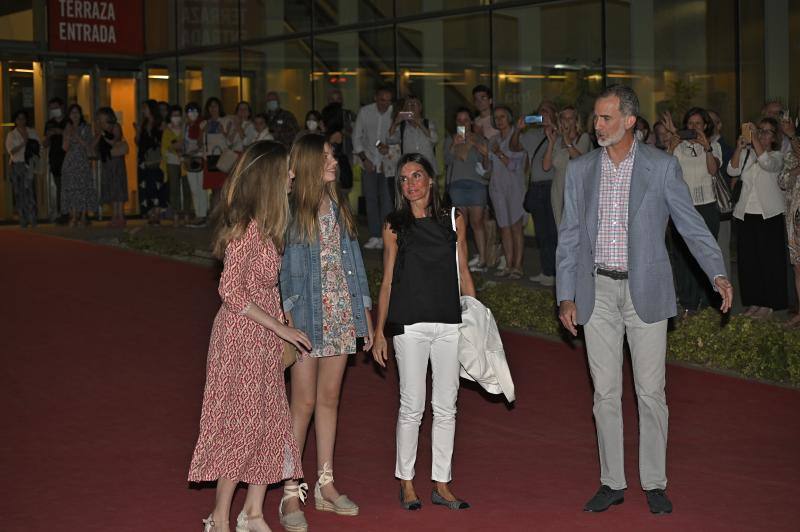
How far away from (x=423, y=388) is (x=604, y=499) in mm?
1024

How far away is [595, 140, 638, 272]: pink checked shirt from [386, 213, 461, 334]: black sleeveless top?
0.73 m

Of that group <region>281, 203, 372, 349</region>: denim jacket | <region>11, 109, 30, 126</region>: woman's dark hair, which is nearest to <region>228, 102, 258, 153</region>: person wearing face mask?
<region>11, 109, 30, 126</region>: woman's dark hair

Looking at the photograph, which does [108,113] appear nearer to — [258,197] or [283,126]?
[283,126]

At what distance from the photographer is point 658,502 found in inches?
251

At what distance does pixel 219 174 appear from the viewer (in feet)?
70.2

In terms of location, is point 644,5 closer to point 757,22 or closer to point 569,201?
point 757,22

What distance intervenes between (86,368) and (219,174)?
11181 mm

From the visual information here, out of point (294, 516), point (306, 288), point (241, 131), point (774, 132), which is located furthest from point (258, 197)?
point (241, 131)

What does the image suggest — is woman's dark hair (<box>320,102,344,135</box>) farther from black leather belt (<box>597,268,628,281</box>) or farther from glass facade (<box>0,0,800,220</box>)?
black leather belt (<box>597,268,628,281</box>)

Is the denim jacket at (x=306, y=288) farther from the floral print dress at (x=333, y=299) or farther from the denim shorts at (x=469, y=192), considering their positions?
the denim shorts at (x=469, y=192)

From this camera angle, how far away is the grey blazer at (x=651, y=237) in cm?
625

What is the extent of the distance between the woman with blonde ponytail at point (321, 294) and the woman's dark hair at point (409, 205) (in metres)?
0.25

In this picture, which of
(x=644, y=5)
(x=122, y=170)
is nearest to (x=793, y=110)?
(x=644, y=5)

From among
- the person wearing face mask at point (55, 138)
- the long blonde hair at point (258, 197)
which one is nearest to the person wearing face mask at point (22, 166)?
the person wearing face mask at point (55, 138)
